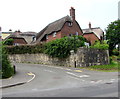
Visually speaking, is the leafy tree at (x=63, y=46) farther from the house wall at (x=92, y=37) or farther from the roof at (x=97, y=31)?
the roof at (x=97, y=31)

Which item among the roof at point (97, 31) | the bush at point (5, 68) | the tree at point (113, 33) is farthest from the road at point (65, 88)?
the roof at point (97, 31)

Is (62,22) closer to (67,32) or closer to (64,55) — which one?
(67,32)

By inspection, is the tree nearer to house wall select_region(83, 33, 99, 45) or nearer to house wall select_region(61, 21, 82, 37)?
house wall select_region(83, 33, 99, 45)

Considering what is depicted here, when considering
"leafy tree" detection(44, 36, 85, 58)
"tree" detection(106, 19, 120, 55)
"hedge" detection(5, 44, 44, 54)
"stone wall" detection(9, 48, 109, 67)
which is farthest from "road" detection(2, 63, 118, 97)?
"tree" detection(106, 19, 120, 55)

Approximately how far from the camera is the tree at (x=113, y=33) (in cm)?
3744

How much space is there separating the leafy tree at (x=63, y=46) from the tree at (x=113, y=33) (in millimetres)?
15349

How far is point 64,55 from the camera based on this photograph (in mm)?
25422

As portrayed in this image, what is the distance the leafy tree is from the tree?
15.3 m

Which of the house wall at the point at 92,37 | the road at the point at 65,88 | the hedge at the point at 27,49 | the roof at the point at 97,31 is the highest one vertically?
the roof at the point at 97,31

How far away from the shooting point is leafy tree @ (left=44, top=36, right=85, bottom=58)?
24703 mm

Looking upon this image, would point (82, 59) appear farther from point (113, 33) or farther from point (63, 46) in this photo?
point (113, 33)

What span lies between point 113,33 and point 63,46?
1805 centimetres

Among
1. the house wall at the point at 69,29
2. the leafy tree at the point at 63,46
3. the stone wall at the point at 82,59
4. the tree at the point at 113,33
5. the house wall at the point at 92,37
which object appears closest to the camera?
the stone wall at the point at 82,59

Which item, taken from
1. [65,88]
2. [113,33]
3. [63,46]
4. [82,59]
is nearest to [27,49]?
[63,46]
